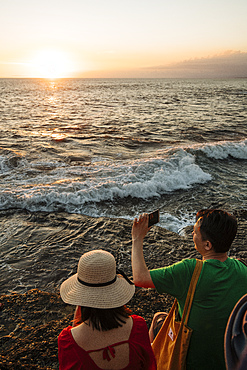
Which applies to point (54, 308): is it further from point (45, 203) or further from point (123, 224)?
point (45, 203)

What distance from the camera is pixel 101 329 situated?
1624mm

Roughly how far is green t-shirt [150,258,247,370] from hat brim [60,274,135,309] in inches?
12.6

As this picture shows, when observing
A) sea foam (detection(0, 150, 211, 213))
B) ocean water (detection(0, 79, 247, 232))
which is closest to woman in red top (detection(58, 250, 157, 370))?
ocean water (detection(0, 79, 247, 232))

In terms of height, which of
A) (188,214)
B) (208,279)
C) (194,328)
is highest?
(208,279)

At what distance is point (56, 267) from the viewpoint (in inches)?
180

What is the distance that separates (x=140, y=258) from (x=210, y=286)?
55 cm

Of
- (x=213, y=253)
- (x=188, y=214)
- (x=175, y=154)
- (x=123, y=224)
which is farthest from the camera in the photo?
(x=175, y=154)

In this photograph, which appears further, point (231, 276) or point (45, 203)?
point (45, 203)

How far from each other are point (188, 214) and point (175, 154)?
5337 mm

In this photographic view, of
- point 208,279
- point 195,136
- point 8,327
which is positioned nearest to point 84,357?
point 208,279

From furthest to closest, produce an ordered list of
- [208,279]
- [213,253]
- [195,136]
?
[195,136] < [213,253] < [208,279]

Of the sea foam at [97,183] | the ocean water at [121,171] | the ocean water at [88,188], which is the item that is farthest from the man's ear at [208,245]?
the sea foam at [97,183]

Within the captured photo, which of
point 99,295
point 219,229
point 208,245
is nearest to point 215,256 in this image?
point 208,245

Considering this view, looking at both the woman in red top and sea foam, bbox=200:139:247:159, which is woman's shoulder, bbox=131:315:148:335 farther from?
sea foam, bbox=200:139:247:159
